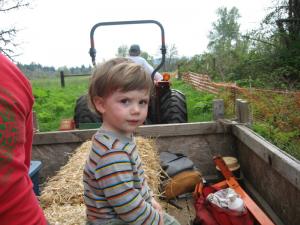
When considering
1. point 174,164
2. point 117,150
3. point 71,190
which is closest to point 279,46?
point 174,164

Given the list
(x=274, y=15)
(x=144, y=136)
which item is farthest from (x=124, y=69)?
(x=274, y=15)

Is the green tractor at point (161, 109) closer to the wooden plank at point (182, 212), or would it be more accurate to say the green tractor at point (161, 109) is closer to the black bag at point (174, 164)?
the black bag at point (174, 164)

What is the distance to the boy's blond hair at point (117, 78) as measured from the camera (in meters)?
1.56

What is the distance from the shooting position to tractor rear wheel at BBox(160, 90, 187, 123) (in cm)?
513

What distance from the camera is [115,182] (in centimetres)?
150

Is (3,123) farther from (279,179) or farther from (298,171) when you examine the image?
(279,179)

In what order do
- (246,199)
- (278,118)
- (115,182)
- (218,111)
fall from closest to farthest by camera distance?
(115,182) < (246,199) < (218,111) < (278,118)

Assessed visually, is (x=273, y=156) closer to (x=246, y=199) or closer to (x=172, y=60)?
(x=246, y=199)

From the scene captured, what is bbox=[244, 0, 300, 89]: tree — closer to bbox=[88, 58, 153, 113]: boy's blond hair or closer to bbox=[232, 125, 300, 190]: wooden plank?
bbox=[232, 125, 300, 190]: wooden plank

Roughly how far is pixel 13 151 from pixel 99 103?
0.70 m

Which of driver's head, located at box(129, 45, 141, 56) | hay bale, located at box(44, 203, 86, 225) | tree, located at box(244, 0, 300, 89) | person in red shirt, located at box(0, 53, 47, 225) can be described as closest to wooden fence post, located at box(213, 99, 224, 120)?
driver's head, located at box(129, 45, 141, 56)

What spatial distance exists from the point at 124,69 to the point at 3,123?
0.72 m

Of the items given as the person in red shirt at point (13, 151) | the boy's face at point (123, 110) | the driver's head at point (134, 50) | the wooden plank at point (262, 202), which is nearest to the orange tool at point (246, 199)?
the wooden plank at point (262, 202)

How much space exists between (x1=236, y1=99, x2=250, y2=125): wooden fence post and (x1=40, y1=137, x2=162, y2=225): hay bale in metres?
1.07
